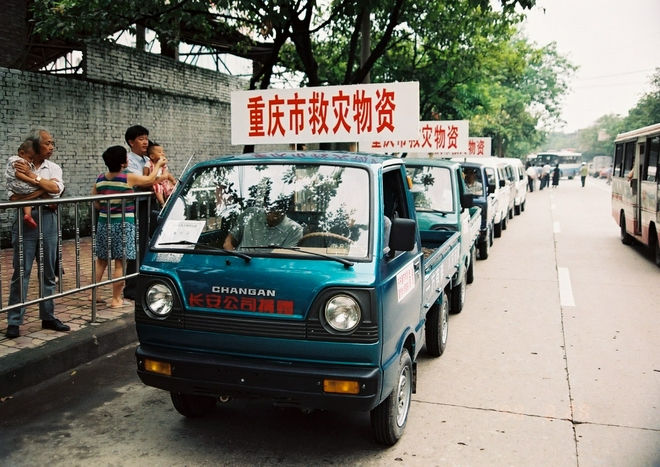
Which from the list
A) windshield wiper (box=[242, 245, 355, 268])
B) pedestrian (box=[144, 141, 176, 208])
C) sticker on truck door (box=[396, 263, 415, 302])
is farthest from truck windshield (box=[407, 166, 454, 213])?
windshield wiper (box=[242, 245, 355, 268])

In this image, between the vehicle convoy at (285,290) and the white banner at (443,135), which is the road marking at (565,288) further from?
the vehicle convoy at (285,290)

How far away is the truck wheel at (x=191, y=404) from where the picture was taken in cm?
406

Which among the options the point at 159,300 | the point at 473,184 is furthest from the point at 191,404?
the point at 473,184

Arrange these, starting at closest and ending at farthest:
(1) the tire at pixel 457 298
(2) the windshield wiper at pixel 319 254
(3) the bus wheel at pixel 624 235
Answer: (2) the windshield wiper at pixel 319 254 < (1) the tire at pixel 457 298 < (3) the bus wheel at pixel 624 235

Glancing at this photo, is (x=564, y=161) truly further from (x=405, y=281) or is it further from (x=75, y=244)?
(x=405, y=281)

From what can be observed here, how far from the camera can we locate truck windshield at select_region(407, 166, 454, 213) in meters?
7.87

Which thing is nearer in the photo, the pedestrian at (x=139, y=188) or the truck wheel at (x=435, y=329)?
the truck wheel at (x=435, y=329)

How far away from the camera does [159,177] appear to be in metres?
6.89

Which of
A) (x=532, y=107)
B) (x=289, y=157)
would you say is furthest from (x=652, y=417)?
(x=532, y=107)

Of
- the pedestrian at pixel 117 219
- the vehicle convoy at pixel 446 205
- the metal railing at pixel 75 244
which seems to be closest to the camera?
the metal railing at pixel 75 244

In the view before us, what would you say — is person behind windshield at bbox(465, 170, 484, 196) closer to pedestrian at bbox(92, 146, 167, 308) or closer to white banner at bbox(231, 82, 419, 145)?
white banner at bbox(231, 82, 419, 145)

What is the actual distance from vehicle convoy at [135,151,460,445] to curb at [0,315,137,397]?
149cm

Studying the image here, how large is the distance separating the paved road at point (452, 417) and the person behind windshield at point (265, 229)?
1250mm

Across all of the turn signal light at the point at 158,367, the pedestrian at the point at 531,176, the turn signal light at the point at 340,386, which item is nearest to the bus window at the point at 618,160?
the turn signal light at the point at 340,386
